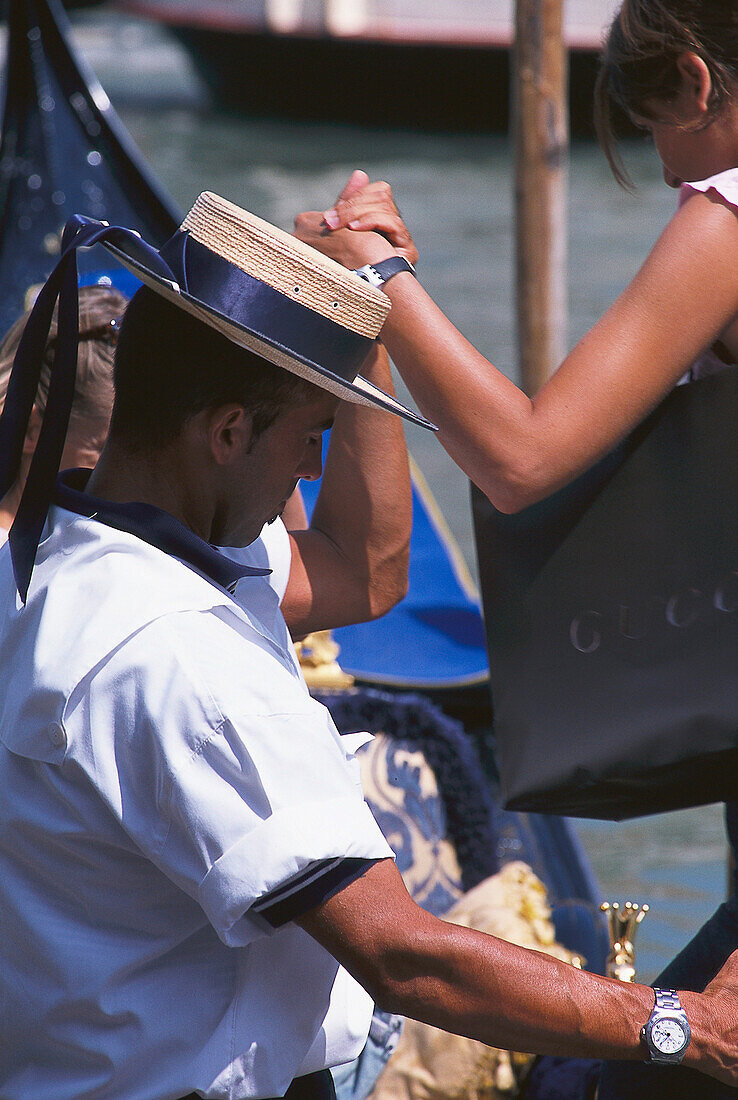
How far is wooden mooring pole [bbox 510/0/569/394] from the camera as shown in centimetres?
381

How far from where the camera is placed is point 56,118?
373 cm

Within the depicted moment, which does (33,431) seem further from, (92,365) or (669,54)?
(669,54)

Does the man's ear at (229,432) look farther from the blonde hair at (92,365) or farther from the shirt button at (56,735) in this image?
the blonde hair at (92,365)

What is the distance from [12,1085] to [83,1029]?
0.33ft

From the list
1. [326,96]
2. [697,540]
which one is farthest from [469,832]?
[326,96]

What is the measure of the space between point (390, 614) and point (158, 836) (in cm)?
219

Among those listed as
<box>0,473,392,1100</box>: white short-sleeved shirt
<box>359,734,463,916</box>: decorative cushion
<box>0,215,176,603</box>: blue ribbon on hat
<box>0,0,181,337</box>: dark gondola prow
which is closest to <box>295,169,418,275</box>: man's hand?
<box>0,215,176,603</box>: blue ribbon on hat

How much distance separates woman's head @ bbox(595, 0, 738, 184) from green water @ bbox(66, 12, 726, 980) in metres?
2.28

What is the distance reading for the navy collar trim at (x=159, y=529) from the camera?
3.54 feet

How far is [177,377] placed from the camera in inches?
42.8

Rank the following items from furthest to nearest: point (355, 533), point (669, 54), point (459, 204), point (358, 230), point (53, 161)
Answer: point (459, 204)
point (53, 161)
point (355, 533)
point (358, 230)
point (669, 54)

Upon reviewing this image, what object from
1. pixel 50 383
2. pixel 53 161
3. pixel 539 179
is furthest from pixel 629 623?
pixel 539 179

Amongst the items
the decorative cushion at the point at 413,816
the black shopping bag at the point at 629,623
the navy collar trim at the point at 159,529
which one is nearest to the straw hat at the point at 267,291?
the navy collar trim at the point at 159,529

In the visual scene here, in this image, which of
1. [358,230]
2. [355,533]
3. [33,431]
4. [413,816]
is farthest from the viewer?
[413,816]
